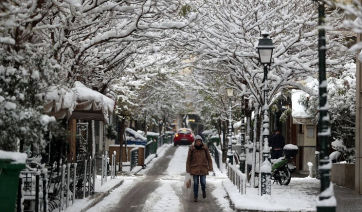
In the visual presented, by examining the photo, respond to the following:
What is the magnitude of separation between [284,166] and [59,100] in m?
10.9

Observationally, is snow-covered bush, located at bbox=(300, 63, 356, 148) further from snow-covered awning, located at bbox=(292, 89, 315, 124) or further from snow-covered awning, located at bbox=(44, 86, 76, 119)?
snow-covered awning, located at bbox=(44, 86, 76, 119)

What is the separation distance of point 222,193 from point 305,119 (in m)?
8.45

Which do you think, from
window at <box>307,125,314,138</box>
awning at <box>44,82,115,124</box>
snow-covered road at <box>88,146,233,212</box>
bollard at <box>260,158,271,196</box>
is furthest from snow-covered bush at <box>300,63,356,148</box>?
awning at <box>44,82,115,124</box>

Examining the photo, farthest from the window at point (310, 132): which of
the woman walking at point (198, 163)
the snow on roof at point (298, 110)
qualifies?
the woman walking at point (198, 163)

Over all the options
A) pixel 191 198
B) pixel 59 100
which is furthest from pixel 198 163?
pixel 59 100

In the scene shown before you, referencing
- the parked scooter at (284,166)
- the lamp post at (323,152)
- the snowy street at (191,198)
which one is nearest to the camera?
the lamp post at (323,152)

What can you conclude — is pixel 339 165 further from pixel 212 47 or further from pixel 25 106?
pixel 25 106

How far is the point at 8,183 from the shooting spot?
27.9 feet

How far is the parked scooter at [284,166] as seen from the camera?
18969 mm

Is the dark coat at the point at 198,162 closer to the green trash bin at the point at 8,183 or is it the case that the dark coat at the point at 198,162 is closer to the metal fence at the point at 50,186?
the metal fence at the point at 50,186

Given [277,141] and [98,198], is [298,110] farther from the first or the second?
[98,198]

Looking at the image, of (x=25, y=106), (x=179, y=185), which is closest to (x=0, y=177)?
(x=25, y=106)

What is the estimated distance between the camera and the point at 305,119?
24828mm

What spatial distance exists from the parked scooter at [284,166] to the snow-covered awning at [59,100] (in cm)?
945
